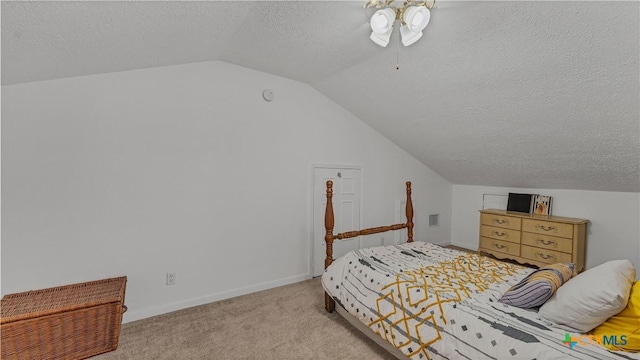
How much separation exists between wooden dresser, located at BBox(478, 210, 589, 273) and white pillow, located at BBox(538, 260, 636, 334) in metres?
2.17

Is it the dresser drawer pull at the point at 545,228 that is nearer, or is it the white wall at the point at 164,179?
the white wall at the point at 164,179

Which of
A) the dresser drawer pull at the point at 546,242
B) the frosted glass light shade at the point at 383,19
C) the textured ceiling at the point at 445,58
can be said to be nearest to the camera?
the textured ceiling at the point at 445,58

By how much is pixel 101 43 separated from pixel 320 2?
4.84 ft

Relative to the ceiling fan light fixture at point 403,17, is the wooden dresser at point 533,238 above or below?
below

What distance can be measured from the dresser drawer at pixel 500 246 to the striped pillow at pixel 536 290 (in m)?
2.29

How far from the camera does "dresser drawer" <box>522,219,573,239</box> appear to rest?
339 centimetres

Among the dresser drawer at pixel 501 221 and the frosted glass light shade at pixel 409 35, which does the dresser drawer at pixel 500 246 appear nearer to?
the dresser drawer at pixel 501 221

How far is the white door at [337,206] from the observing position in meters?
3.69

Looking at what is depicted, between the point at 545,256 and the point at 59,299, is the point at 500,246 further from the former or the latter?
the point at 59,299

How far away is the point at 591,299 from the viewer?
1404mm

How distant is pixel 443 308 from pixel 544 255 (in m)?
2.84

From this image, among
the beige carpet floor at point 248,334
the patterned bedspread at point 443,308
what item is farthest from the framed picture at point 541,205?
the beige carpet floor at point 248,334

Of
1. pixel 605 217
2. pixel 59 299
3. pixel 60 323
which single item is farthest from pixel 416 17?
pixel 605 217

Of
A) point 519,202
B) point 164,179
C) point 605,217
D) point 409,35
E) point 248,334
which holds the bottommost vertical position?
point 248,334
